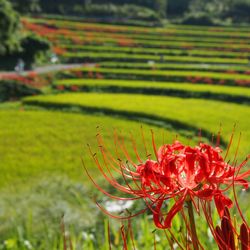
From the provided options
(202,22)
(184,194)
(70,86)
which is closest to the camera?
(184,194)

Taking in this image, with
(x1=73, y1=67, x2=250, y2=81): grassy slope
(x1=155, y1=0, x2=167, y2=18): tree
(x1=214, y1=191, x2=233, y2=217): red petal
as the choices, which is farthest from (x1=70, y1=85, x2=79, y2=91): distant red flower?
(x1=155, y1=0, x2=167, y2=18): tree

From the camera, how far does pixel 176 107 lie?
57.9 ft

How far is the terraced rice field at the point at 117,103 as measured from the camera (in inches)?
487

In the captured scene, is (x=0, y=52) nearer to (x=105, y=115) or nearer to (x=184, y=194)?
(x=105, y=115)

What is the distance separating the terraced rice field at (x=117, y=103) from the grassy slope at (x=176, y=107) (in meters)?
0.03

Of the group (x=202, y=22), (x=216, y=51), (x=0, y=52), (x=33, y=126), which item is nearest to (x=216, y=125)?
(x=33, y=126)

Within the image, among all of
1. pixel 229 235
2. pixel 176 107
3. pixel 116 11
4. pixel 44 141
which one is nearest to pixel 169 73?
pixel 176 107

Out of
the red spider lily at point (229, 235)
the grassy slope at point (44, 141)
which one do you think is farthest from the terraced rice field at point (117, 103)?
the red spider lily at point (229, 235)

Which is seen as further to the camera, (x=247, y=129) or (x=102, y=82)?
(x=102, y=82)

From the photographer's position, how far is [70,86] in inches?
833

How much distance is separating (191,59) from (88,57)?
211 inches

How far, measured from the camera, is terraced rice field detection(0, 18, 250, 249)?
487 inches

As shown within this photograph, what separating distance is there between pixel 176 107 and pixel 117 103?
1.90 metres

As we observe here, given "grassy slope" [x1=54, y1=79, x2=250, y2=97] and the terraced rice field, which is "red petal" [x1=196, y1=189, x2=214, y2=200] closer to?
the terraced rice field
